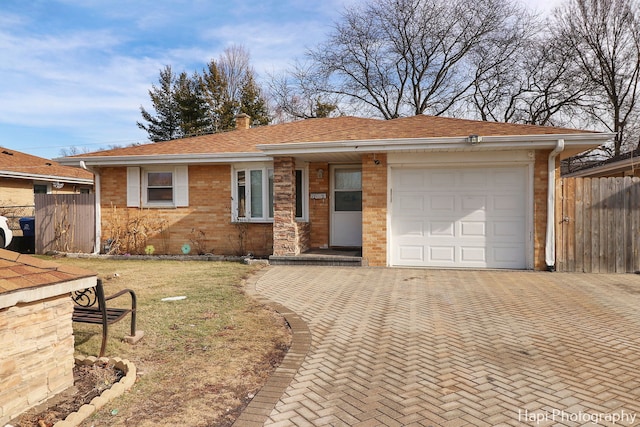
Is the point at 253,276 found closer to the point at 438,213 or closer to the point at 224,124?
the point at 438,213

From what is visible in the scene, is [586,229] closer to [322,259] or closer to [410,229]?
[410,229]

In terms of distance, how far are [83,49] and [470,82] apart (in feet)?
76.2

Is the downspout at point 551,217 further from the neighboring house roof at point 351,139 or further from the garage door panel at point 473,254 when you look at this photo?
the garage door panel at point 473,254

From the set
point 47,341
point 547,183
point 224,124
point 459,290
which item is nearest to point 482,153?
point 547,183

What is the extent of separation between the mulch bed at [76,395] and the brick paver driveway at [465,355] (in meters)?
1.51

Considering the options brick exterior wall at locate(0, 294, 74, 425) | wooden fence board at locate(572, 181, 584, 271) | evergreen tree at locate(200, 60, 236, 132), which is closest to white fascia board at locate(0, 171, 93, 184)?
evergreen tree at locate(200, 60, 236, 132)

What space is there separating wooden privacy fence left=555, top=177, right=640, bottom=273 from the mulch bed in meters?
9.42

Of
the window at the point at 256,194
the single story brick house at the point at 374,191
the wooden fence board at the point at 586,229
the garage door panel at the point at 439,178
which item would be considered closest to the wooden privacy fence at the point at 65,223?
the single story brick house at the point at 374,191

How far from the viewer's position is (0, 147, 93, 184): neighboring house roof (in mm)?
18977

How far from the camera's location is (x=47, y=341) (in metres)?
3.07

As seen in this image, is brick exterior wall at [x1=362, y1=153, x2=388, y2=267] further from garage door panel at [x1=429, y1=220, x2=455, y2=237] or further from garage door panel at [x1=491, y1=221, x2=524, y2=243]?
garage door panel at [x1=491, y1=221, x2=524, y2=243]

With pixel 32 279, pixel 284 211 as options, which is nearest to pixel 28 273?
pixel 32 279

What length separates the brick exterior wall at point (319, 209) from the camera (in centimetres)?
1171

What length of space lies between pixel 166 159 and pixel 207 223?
226 centimetres
